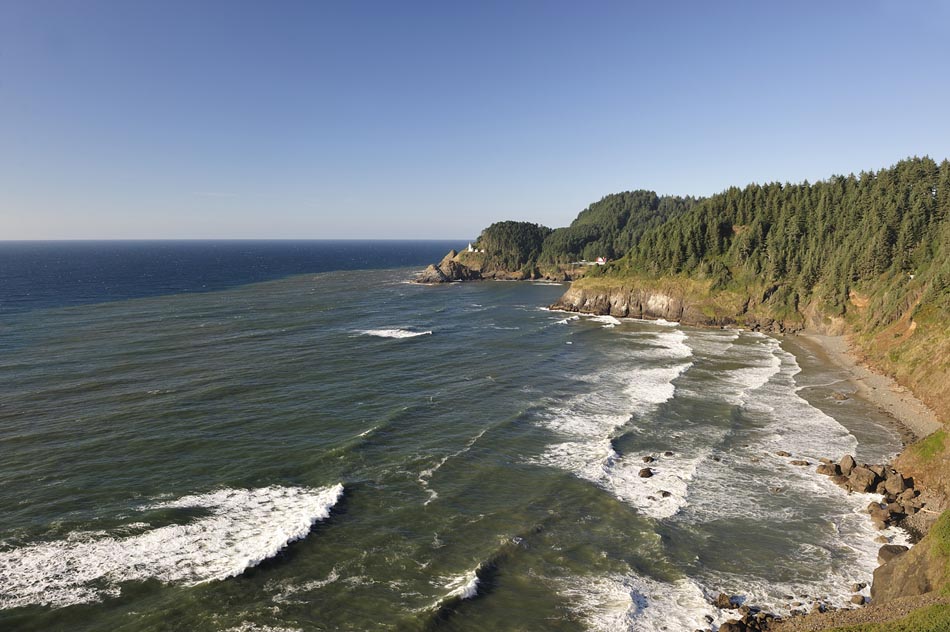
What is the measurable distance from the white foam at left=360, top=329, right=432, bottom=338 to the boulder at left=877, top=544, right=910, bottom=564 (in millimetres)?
68688

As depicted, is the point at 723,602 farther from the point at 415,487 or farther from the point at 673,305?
the point at 673,305

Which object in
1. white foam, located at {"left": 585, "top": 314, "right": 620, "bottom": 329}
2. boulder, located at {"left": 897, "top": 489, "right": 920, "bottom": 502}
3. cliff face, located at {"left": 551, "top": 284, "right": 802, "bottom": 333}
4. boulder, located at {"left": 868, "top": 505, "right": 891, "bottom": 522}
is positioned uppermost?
cliff face, located at {"left": 551, "top": 284, "right": 802, "bottom": 333}

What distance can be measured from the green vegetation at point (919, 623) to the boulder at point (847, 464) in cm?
2126

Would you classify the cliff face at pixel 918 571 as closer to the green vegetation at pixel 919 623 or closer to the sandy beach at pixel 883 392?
the green vegetation at pixel 919 623

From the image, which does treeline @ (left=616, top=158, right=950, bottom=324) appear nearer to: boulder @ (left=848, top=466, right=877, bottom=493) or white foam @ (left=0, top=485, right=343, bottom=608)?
boulder @ (left=848, top=466, right=877, bottom=493)

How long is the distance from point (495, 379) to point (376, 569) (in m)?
37.1

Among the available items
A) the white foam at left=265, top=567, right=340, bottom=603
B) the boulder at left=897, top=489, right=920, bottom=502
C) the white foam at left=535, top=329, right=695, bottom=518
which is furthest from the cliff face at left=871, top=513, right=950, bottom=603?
the white foam at left=265, top=567, right=340, bottom=603

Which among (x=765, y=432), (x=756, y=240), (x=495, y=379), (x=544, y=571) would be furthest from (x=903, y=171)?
(x=544, y=571)

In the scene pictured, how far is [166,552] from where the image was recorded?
28906 mm

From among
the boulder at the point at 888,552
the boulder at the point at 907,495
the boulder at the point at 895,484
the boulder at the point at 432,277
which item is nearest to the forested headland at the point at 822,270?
the boulder at the point at 895,484

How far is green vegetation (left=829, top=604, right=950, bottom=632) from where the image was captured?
18.4 m

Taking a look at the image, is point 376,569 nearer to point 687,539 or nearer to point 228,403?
point 687,539

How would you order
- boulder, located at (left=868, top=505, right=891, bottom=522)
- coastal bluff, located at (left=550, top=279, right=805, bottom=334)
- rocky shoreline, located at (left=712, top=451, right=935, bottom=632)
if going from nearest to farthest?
1. rocky shoreline, located at (left=712, top=451, right=935, bottom=632)
2. boulder, located at (left=868, top=505, right=891, bottom=522)
3. coastal bluff, located at (left=550, top=279, right=805, bottom=334)

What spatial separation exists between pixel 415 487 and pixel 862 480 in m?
33.5
